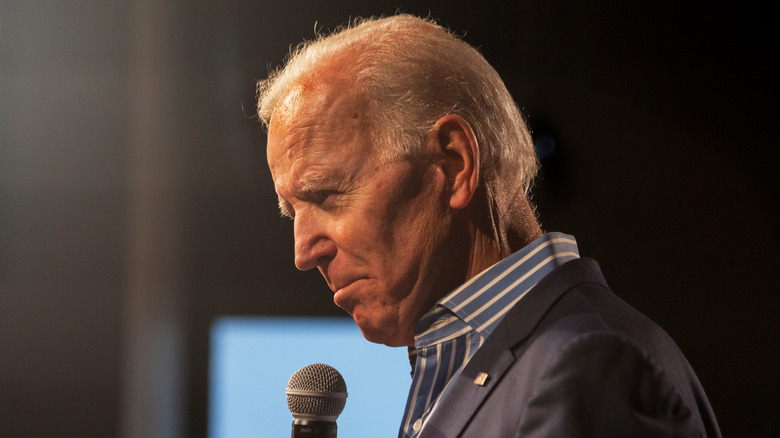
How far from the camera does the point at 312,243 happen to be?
1.38 metres

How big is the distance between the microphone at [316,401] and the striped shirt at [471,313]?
0.17 m

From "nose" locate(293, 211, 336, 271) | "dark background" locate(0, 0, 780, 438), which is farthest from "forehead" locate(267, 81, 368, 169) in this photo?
"dark background" locate(0, 0, 780, 438)

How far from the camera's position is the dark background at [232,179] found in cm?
229

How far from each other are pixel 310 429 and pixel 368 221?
0.39m

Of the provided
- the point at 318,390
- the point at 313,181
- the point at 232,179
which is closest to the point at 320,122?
the point at 313,181

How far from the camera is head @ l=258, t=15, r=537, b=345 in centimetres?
134

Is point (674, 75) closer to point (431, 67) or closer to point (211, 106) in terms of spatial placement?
point (431, 67)

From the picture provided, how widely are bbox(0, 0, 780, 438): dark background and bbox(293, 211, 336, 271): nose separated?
45.3 inches

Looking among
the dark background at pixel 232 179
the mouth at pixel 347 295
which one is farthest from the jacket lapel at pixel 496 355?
the dark background at pixel 232 179

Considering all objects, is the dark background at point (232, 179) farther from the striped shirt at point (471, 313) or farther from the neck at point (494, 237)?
the striped shirt at point (471, 313)

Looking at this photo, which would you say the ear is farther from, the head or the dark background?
the dark background

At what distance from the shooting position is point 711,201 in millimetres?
2293

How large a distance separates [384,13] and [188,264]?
1.09 meters

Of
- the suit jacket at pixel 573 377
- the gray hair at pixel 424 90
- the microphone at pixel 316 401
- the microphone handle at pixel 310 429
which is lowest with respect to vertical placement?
the microphone handle at pixel 310 429
